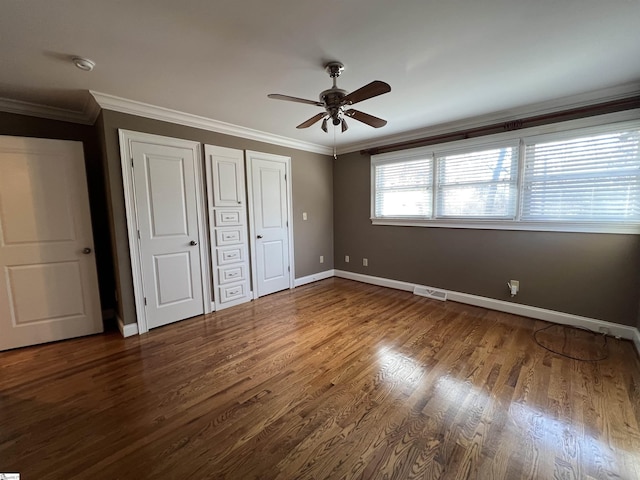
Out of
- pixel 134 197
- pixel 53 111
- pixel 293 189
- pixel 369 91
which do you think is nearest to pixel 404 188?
pixel 293 189

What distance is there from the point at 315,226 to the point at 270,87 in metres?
2.71

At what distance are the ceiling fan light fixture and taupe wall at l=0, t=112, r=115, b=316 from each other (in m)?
1.40

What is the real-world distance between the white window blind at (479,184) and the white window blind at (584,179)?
Answer: 0.16 metres

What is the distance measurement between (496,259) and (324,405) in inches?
112

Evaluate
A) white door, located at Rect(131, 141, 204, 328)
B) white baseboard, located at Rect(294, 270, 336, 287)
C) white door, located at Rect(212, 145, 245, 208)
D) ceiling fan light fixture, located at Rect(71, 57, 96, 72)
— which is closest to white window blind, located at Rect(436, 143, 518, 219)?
white baseboard, located at Rect(294, 270, 336, 287)

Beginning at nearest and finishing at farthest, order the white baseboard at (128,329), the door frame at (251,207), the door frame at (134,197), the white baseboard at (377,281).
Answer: the door frame at (134,197) < the white baseboard at (128,329) < the door frame at (251,207) < the white baseboard at (377,281)

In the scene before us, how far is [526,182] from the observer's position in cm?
309

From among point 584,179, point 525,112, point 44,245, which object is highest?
point 525,112

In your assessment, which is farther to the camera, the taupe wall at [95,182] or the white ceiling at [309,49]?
the taupe wall at [95,182]

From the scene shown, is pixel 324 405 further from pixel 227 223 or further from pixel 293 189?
pixel 293 189

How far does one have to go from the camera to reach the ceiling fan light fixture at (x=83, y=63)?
192 centimetres

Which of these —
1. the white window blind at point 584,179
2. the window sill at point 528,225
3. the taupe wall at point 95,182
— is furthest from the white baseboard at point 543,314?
the taupe wall at point 95,182

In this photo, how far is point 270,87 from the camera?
2.42 m

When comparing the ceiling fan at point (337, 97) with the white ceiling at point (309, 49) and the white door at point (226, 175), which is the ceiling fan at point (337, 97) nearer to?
the white ceiling at point (309, 49)
